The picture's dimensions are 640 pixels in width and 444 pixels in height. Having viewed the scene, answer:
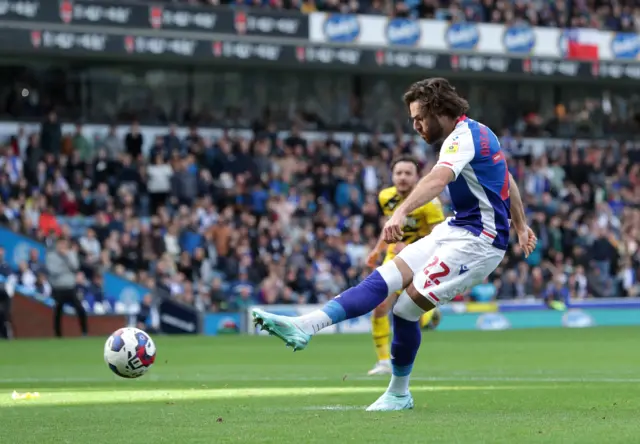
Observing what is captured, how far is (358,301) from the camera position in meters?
8.72

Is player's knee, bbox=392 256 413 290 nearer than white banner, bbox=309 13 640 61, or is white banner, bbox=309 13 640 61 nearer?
player's knee, bbox=392 256 413 290

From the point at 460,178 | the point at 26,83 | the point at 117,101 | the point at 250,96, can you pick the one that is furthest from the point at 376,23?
the point at 460,178

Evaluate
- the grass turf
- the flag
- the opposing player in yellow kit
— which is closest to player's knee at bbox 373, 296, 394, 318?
the opposing player in yellow kit

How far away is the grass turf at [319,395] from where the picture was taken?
7543 millimetres

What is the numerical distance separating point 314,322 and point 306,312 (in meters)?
18.1

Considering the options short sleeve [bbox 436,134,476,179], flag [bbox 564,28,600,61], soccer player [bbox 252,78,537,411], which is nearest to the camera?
short sleeve [bbox 436,134,476,179]

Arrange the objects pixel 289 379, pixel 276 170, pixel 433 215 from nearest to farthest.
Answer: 1. pixel 433 215
2. pixel 289 379
3. pixel 276 170

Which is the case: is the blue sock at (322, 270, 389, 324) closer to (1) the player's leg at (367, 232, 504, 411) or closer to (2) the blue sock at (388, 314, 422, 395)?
(1) the player's leg at (367, 232, 504, 411)

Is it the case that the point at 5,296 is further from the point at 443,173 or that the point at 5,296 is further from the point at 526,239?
the point at 443,173

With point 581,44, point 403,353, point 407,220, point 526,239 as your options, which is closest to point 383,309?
point 407,220

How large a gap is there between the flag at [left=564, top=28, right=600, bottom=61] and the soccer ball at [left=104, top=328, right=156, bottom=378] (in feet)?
94.8

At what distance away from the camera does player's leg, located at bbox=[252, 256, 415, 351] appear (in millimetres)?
8281

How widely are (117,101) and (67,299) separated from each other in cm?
993

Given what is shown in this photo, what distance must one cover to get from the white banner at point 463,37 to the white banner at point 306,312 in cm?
916
